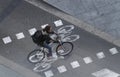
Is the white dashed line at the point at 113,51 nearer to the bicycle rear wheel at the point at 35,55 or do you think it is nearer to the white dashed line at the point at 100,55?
the white dashed line at the point at 100,55

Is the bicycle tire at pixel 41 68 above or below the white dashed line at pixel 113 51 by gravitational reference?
below

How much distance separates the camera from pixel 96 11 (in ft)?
60.8

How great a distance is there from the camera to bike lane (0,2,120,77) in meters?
17.5

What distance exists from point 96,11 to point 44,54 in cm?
329

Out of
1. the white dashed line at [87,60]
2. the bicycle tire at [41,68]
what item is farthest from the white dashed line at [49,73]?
the white dashed line at [87,60]

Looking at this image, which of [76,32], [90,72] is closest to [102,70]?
[90,72]

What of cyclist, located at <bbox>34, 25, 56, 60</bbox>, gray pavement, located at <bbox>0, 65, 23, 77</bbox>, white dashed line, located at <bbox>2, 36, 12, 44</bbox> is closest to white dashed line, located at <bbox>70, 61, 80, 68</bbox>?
cyclist, located at <bbox>34, 25, 56, 60</bbox>

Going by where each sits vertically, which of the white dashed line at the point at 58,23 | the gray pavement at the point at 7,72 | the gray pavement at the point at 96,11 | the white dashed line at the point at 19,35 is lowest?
the gray pavement at the point at 7,72

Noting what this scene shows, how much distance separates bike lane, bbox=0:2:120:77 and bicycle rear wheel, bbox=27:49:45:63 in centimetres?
21

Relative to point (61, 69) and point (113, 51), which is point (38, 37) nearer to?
point (61, 69)

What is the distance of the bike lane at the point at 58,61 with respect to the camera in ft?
57.3

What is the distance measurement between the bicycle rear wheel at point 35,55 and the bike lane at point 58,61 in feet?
0.70

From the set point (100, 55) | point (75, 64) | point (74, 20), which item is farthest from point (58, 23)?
point (100, 55)

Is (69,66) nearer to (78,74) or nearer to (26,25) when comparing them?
(78,74)
